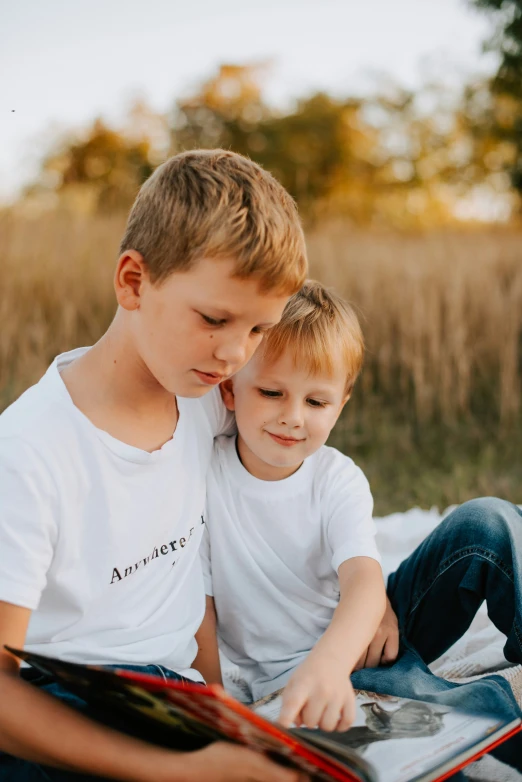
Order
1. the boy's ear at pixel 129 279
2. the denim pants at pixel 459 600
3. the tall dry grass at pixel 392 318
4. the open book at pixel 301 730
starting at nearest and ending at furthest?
the open book at pixel 301 730 < the boy's ear at pixel 129 279 < the denim pants at pixel 459 600 < the tall dry grass at pixel 392 318

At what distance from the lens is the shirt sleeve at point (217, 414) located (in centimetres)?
166

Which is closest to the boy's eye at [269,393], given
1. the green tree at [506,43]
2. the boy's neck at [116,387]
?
the boy's neck at [116,387]

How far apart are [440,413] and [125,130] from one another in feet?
54.2

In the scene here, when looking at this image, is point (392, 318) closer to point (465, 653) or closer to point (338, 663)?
point (465, 653)

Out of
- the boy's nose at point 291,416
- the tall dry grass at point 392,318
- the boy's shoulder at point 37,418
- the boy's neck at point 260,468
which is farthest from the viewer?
A: the tall dry grass at point 392,318

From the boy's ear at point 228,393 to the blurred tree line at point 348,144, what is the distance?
16799 mm

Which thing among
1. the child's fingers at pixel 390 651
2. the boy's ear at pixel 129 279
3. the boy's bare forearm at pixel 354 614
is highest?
the boy's ear at pixel 129 279

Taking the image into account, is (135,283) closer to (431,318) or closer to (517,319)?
(431,318)

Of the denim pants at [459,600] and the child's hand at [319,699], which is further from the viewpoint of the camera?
the denim pants at [459,600]

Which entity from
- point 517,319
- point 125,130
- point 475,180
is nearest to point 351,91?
point 475,180

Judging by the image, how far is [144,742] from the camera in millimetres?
1161

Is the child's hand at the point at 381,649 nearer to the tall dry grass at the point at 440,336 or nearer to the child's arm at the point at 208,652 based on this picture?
the child's arm at the point at 208,652

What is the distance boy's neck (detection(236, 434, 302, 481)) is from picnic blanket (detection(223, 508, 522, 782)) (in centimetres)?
49

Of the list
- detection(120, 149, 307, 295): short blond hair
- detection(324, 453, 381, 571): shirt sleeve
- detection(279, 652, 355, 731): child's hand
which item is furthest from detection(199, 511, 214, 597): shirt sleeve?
detection(120, 149, 307, 295): short blond hair
